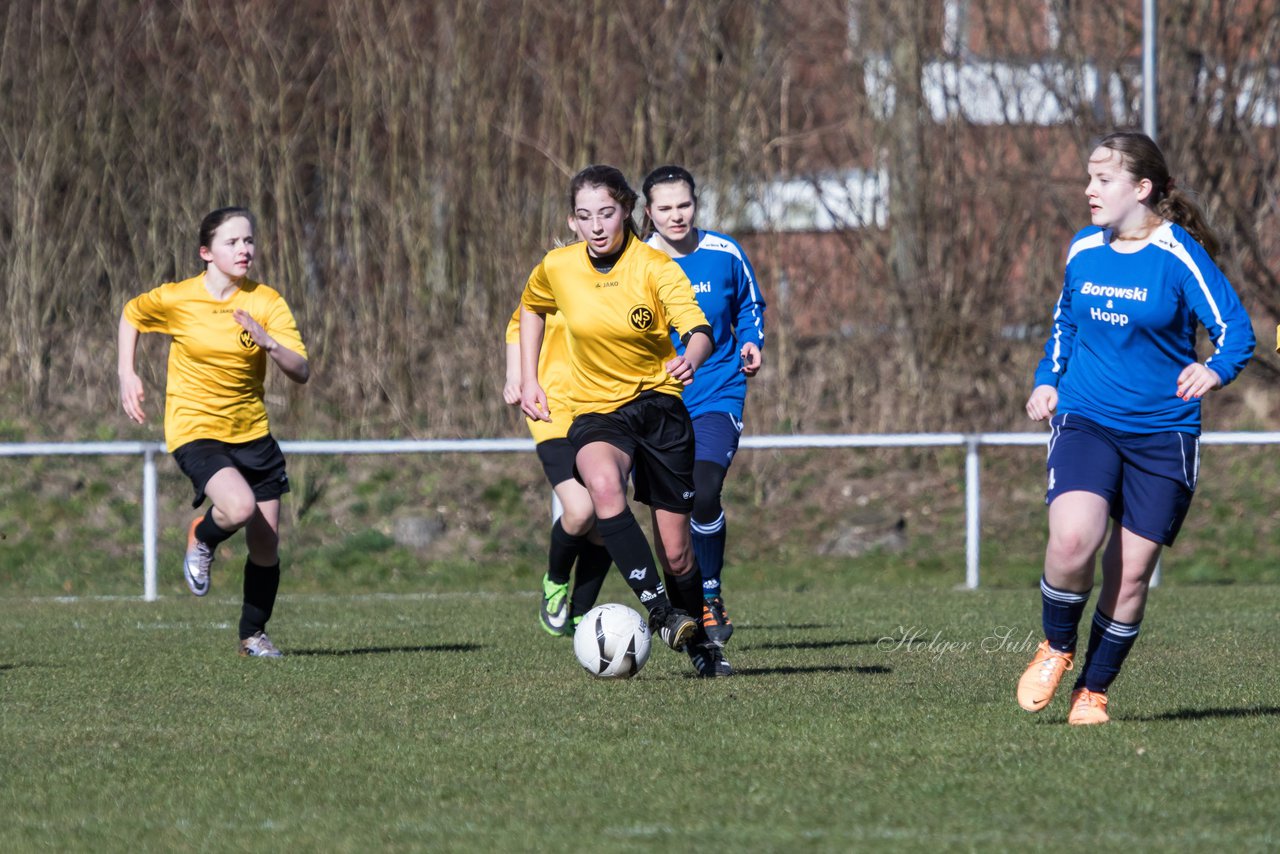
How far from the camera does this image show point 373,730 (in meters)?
6.06

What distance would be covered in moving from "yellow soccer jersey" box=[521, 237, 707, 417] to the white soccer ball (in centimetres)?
78

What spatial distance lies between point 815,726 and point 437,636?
3.95 metres

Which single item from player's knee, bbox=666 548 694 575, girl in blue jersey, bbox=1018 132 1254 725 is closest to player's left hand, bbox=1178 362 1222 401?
girl in blue jersey, bbox=1018 132 1254 725

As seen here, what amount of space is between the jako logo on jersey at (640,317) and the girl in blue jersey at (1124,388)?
1.70 meters

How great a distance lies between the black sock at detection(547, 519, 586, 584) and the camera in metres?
8.73

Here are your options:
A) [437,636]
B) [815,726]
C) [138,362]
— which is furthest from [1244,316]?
[138,362]

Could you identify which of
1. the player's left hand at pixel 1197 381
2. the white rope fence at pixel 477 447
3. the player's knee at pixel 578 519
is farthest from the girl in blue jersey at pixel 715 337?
the white rope fence at pixel 477 447

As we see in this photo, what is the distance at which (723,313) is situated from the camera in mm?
8336

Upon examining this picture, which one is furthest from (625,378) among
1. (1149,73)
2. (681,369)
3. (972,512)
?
(1149,73)

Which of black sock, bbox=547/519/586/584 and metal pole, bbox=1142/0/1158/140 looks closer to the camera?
black sock, bbox=547/519/586/584

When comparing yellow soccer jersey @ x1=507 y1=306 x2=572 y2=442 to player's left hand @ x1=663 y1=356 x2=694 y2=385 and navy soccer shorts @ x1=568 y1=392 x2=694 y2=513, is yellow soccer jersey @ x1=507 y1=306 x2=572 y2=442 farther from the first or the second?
player's left hand @ x1=663 y1=356 x2=694 y2=385

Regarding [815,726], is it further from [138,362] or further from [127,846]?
[138,362]

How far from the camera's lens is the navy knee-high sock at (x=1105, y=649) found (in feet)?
19.2

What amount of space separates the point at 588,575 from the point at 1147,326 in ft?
12.8
